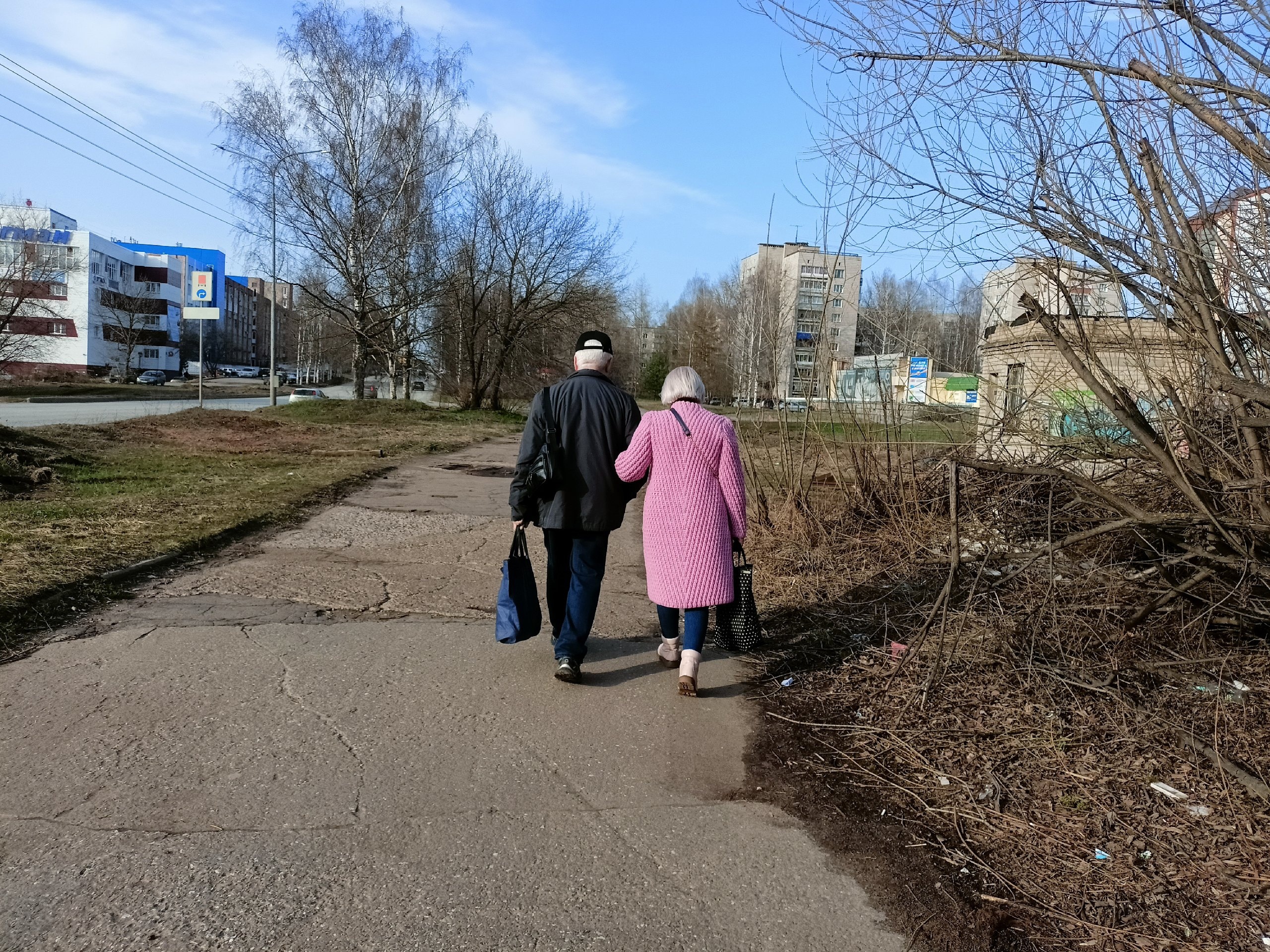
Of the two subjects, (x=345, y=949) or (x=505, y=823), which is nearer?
(x=345, y=949)

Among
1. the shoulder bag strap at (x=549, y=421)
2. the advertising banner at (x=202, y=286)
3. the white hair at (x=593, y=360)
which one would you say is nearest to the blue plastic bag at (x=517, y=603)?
the shoulder bag strap at (x=549, y=421)

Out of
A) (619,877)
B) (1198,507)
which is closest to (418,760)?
(619,877)

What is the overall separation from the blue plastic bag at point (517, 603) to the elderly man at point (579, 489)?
0.17 meters

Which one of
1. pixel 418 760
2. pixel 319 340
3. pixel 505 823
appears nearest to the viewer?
pixel 505 823

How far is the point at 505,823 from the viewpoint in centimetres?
315

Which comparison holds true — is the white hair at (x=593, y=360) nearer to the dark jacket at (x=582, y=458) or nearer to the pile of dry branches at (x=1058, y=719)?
the dark jacket at (x=582, y=458)

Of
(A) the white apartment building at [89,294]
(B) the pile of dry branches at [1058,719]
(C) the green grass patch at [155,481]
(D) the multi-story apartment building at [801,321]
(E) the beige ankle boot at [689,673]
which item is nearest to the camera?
(B) the pile of dry branches at [1058,719]

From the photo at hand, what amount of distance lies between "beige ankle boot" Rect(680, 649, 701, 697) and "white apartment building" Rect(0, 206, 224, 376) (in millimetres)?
38476

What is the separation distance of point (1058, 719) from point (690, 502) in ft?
6.49

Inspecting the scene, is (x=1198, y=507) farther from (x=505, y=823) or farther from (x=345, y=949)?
(x=345, y=949)

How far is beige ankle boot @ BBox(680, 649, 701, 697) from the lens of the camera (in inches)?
181

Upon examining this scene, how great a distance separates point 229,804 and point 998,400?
4997 mm

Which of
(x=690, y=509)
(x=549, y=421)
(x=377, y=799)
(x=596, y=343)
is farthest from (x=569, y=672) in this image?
(x=596, y=343)

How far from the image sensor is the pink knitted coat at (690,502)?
4.66 meters
